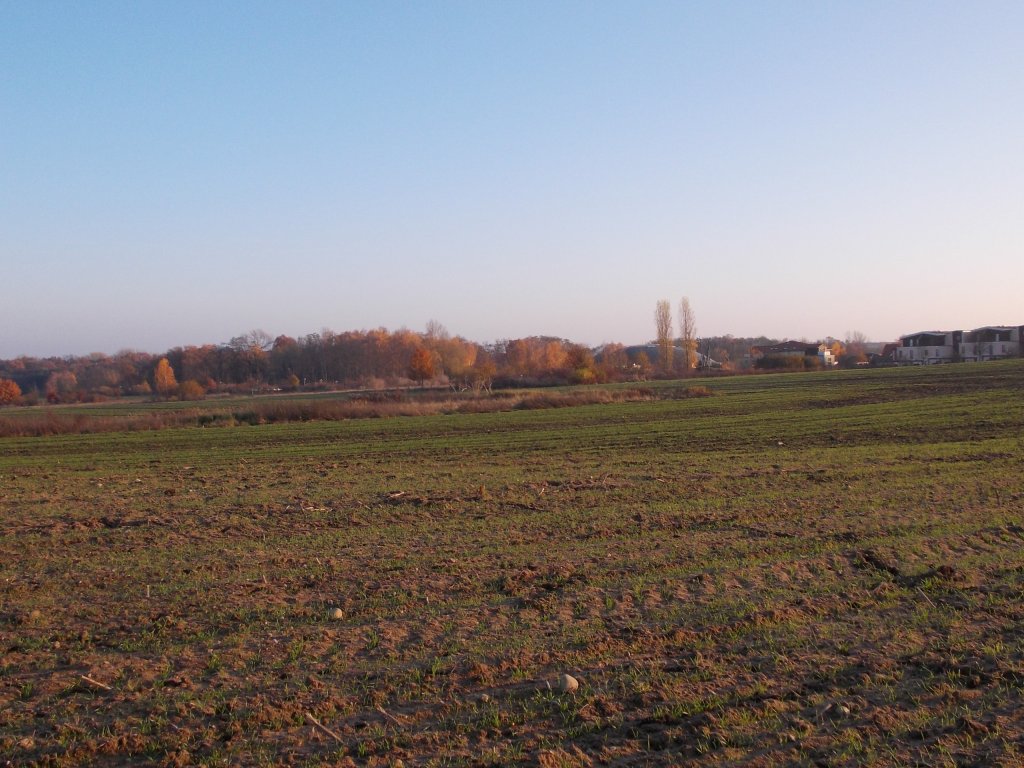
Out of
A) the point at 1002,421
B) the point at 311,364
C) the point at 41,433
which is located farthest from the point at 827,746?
the point at 311,364

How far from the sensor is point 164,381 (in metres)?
129

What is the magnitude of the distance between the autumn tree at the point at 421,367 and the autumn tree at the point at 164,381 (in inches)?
1403

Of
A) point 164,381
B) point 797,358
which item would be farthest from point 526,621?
point 164,381

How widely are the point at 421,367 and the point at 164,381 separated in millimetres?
45683

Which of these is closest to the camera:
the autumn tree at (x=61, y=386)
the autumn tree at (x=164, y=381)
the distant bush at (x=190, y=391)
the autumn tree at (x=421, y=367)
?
the autumn tree at (x=421, y=367)

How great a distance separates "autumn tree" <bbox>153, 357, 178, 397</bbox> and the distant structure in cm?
11063

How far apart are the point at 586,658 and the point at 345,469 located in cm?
1736

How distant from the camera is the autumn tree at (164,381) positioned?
391 feet

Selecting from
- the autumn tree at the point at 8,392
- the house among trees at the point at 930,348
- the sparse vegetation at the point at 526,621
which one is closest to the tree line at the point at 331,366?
the autumn tree at the point at 8,392

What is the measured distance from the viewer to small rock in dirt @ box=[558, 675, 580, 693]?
6027 mm

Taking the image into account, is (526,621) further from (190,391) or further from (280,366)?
(280,366)

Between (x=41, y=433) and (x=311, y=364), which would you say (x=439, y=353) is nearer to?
(x=311, y=364)

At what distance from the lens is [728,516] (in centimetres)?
1280

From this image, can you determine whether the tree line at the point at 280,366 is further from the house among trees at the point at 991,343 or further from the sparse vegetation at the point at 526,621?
the sparse vegetation at the point at 526,621
